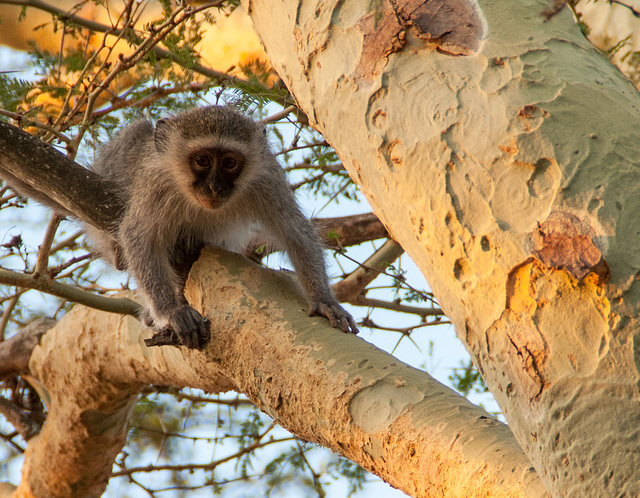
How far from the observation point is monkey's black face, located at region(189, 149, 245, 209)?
3.87m

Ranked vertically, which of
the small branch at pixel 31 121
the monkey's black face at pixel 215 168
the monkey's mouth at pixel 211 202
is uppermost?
the monkey's black face at pixel 215 168

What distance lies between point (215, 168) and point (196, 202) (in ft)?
0.77

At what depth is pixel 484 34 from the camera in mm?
1570

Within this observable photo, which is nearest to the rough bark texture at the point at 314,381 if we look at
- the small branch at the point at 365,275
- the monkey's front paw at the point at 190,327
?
the monkey's front paw at the point at 190,327

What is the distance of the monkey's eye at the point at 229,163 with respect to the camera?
3.98m

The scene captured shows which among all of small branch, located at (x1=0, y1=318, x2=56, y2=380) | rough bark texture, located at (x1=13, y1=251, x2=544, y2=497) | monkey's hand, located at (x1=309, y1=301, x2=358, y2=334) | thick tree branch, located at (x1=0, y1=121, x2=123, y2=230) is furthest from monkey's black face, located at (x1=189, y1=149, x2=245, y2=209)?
small branch, located at (x1=0, y1=318, x2=56, y2=380)

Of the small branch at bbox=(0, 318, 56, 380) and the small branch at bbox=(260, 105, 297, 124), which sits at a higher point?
the small branch at bbox=(260, 105, 297, 124)

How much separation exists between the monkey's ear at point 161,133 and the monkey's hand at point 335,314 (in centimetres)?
165

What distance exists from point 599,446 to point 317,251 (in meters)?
2.69

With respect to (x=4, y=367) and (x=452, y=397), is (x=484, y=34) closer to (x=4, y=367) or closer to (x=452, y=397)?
(x=452, y=397)

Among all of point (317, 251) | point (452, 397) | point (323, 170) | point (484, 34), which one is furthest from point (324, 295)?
point (484, 34)

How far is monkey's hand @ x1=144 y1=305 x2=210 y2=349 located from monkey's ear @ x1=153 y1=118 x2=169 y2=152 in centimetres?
147

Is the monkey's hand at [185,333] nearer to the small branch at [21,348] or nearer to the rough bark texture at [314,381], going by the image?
the rough bark texture at [314,381]

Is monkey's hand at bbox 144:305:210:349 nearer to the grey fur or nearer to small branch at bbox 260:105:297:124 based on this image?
the grey fur
